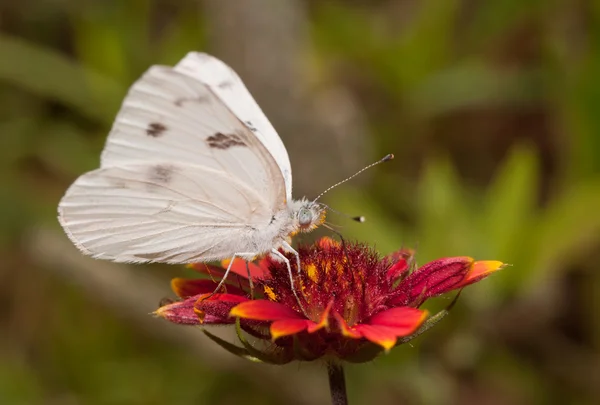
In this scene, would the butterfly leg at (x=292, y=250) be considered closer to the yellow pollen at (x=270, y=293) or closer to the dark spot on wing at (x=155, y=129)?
the yellow pollen at (x=270, y=293)

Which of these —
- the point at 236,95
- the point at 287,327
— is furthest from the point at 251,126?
the point at 287,327

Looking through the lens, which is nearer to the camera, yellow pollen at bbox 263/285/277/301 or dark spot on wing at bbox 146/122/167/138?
yellow pollen at bbox 263/285/277/301

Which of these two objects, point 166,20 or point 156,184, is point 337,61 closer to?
point 166,20

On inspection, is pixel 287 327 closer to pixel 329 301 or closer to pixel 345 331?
pixel 345 331

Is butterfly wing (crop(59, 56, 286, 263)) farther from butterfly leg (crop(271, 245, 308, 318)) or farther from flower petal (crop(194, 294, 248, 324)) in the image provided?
flower petal (crop(194, 294, 248, 324))

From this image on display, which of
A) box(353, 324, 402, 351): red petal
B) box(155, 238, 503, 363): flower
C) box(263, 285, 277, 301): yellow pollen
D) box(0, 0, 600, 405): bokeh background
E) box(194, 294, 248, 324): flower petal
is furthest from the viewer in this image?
box(0, 0, 600, 405): bokeh background

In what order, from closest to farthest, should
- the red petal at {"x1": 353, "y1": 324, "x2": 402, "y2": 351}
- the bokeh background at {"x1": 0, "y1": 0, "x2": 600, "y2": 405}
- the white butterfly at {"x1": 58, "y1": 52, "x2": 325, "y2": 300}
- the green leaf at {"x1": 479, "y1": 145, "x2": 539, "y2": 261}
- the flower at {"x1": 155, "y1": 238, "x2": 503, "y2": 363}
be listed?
the red petal at {"x1": 353, "y1": 324, "x2": 402, "y2": 351} → the flower at {"x1": 155, "y1": 238, "x2": 503, "y2": 363} → the white butterfly at {"x1": 58, "y1": 52, "x2": 325, "y2": 300} → the green leaf at {"x1": 479, "y1": 145, "x2": 539, "y2": 261} → the bokeh background at {"x1": 0, "y1": 0, "x2": 600, "y2": 405}

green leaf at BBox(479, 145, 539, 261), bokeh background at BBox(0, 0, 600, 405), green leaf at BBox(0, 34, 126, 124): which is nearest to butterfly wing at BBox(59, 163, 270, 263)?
bokeh background at BBox(0, 0, 600, 405)

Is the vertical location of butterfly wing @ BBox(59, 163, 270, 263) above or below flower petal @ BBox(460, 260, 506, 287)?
above
